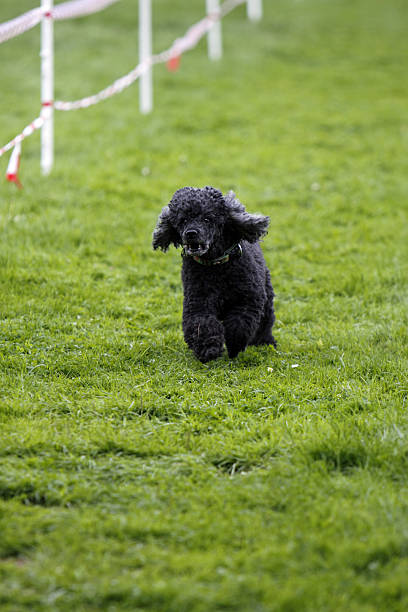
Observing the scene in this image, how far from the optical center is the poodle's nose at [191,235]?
Result: 16.8 feet

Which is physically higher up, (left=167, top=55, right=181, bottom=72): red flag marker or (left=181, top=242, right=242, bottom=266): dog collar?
(left=167, top=55, right=181, bottom=72): red flag marker

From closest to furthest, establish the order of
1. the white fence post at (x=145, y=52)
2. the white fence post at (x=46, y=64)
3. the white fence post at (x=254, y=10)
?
the white fence post at (x=46, y=64), the white fence post at (x=145, y=52), the white fence post at (x=254, y=10)

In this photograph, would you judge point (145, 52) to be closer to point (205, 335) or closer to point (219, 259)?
point (219, 259)

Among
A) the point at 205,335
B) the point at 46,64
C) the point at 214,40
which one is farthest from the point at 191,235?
the point at 214,40

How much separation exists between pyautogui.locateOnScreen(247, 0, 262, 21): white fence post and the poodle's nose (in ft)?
62.0

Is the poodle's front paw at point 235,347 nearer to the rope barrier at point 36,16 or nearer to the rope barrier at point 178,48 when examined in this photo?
the rope barrier at point 36,16

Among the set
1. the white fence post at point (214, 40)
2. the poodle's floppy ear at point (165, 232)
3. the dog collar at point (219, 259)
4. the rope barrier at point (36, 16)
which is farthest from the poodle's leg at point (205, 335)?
the white fence post at point (214, 40)

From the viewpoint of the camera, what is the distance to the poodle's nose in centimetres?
512

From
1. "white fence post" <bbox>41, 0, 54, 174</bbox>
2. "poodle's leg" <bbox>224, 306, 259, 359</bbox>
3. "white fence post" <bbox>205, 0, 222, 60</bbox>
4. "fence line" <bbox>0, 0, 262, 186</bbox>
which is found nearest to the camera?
"poodle's leg" <bbox>224, 306, 259, 359</bbox>

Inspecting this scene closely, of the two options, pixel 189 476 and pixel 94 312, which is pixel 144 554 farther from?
pixel 94 312

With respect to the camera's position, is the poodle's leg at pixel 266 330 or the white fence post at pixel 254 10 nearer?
the poodle's leg at pixel 266 330

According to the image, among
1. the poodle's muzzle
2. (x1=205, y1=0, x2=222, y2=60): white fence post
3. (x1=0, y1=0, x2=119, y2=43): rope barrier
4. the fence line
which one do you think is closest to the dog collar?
the poodle's muzzle

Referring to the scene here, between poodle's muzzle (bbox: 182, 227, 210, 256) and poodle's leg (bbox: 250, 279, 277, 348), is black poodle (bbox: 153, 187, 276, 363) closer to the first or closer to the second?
poodle's muzzle (bbox: 182, 227, 210, 256)

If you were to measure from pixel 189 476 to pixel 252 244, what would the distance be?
98.4 inches
